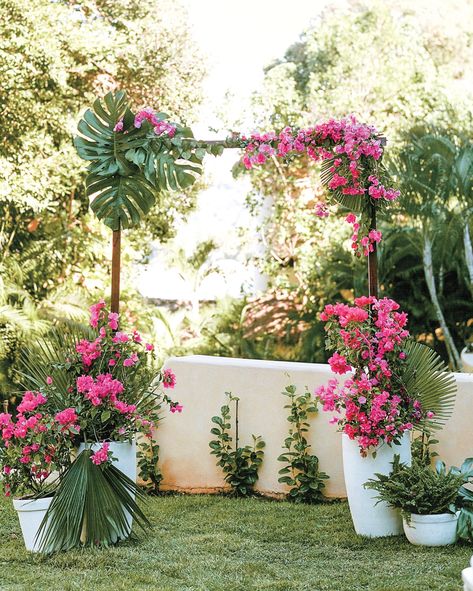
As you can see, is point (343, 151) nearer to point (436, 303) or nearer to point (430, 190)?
point (430, 190)

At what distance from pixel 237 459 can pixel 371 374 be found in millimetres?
1607

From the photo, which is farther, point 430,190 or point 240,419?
point 430,190

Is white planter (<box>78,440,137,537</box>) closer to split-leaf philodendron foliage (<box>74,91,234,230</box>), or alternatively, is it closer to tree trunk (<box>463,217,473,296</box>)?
split-leaf philodendron foliage (<box>74,91,234,230</box>)

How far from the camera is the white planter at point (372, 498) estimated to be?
16.9 feet

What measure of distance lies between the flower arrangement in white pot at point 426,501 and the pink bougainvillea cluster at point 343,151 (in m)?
1.40

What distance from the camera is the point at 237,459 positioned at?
21.1ft

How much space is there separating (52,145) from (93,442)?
21.6ft

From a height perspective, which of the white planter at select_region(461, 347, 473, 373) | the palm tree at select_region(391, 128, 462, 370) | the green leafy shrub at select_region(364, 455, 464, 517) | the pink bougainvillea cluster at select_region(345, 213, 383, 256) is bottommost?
the green leafy shrub at select_region(364, 455, 464, 517)

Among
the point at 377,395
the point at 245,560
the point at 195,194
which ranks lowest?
the point at 245,560

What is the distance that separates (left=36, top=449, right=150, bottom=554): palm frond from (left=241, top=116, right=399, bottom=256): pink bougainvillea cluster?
1.97 meters

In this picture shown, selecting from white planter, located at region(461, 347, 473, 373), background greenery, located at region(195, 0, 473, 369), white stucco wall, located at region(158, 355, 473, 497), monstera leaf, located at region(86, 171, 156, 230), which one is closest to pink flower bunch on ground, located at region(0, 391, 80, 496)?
monstera leaf, located at region(86, 171, 156, 230)

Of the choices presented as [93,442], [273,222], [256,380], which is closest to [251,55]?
[273,222]

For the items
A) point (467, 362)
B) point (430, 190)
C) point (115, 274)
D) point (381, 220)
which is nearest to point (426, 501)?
point (115, 274)

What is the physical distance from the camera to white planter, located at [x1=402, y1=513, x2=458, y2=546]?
487cm
